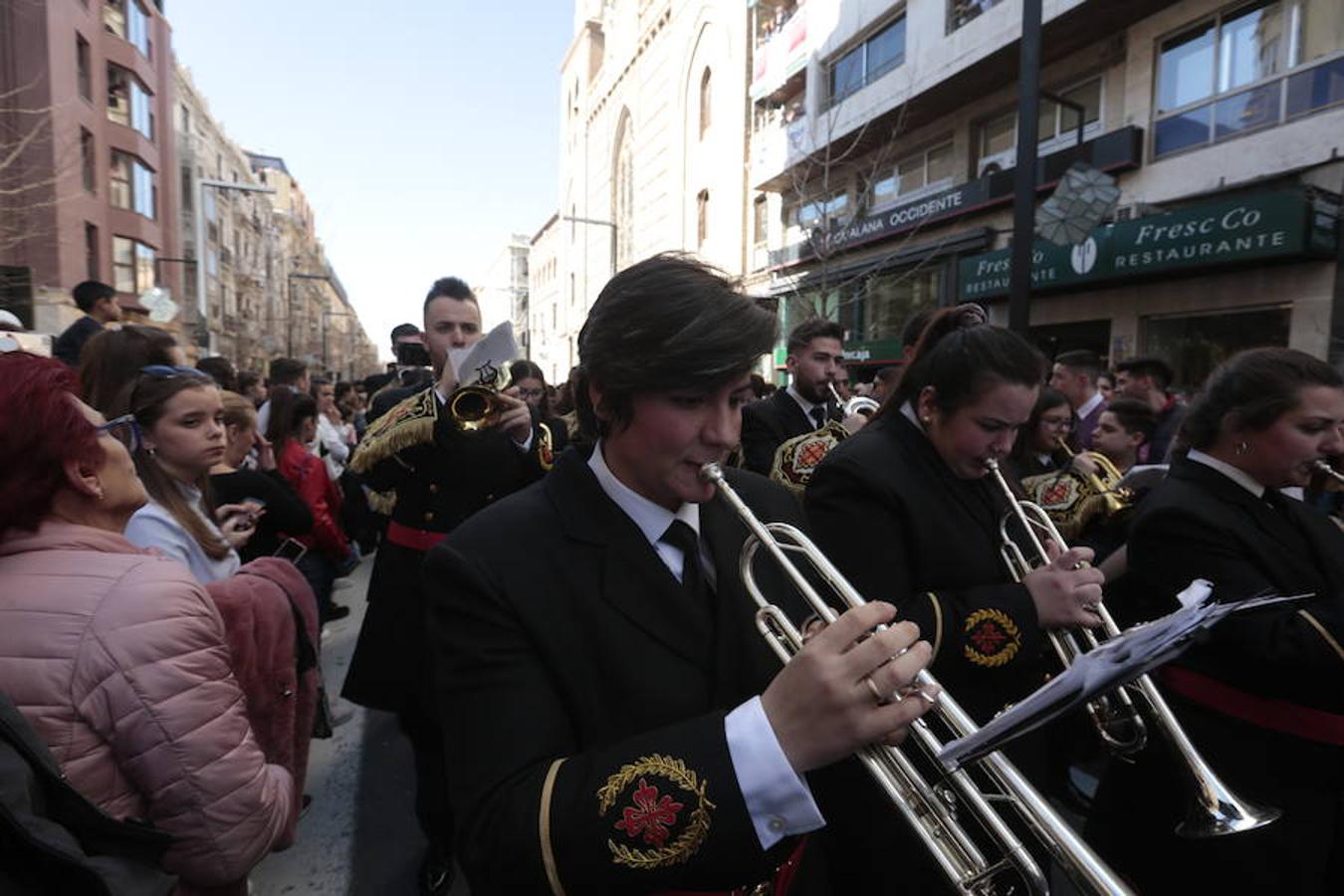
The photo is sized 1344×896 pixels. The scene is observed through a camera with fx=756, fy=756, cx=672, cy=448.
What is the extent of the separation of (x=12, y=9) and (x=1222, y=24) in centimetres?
2665

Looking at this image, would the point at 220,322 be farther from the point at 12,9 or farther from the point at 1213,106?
the point at 1213,106

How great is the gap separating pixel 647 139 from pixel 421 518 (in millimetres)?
36680

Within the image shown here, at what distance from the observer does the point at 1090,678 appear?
117cm

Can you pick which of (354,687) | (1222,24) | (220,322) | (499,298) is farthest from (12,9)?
(499,298)

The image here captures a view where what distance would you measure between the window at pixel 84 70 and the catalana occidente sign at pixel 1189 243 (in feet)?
93.3

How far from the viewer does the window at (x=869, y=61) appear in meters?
17.7

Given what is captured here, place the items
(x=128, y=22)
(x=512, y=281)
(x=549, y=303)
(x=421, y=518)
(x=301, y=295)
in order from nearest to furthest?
1. (x=421, y=518)
2. (x=128, y=22)
3. (x=301, y=295)
4. (x=549, y=303)
5. (x=512, y=281)

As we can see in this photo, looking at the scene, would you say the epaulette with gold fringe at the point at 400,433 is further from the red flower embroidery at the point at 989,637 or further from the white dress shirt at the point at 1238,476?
the white dress shirt at the point at 1238,476

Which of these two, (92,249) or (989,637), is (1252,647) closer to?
(989,637)

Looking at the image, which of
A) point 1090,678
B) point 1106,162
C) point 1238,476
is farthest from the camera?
point 1106,162

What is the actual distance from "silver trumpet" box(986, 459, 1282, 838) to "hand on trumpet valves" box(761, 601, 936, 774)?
132 cm

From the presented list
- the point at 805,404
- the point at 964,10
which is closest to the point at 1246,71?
the point at 964,10

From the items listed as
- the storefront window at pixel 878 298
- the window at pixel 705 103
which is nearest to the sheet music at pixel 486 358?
the storefront window at pixel 878 298

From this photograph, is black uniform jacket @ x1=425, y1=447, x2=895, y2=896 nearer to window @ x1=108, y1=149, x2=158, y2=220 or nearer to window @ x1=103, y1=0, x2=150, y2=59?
window @ x1=108, y1=149, x2=158, y2=220
